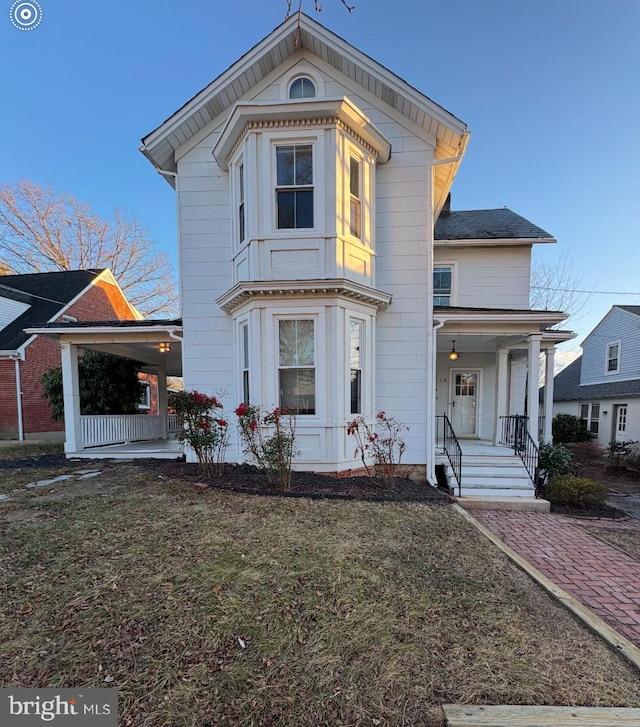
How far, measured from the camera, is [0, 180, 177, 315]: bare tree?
73.0 feet

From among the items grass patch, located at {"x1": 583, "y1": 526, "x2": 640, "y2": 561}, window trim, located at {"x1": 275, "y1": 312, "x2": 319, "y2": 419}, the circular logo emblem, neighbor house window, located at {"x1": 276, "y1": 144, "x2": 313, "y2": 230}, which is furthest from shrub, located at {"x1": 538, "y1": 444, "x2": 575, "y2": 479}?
the circular logo emblem

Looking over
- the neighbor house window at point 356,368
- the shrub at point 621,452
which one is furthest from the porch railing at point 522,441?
the shrub at point 621,452

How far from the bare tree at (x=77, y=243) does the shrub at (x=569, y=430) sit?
1043 inches

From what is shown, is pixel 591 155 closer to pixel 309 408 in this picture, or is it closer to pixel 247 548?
pixel 309 408

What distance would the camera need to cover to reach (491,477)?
7070 millimetres

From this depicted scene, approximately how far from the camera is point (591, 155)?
13.2m

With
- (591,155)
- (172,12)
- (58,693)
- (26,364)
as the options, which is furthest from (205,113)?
(591,155)

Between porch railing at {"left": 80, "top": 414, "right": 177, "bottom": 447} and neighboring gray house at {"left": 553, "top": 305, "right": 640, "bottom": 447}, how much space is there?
1879 cm

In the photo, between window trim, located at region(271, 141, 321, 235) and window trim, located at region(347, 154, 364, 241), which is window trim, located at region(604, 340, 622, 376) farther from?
window trim, located at region(271, 141, 321, 235)

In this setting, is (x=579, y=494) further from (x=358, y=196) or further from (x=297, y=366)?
(x=358, y=196)

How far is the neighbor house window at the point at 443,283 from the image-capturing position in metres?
10.6

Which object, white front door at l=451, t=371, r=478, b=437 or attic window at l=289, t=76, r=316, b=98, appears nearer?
attic window at l=289, t=76, r=316, b=98

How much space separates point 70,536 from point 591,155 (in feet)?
62.8

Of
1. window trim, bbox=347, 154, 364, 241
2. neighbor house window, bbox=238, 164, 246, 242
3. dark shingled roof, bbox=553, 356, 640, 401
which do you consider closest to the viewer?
window trim, bbox=347, 154, 364, 241
